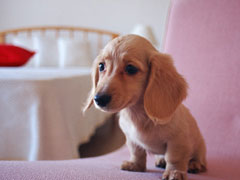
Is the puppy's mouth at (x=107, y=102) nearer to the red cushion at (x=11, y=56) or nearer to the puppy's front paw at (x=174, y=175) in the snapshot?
the puppy's front paw at (x=174, y=175)

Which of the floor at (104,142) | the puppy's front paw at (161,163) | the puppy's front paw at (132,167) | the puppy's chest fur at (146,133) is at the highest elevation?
the puppy's chest fur at (146,133)

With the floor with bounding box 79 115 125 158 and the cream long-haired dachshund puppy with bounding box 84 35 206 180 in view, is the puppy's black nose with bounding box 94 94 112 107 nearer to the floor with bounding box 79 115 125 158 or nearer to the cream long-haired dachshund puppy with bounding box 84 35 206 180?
the cream long-haired dachshund puppy with bounding box 84 35 206 180

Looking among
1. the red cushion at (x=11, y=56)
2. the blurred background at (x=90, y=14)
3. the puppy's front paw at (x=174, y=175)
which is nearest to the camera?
the puppy's front paw at (x=174, y=175)

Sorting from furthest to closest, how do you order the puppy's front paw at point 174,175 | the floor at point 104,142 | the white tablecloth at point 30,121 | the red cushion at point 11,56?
1. the red cushion at point 11,56
2. the floor at point 104,142
3. the white tablecloth at point 30,121
4. the puppy's front paw at point 174,175

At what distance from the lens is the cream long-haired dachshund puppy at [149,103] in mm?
614

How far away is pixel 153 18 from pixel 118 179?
2.88m

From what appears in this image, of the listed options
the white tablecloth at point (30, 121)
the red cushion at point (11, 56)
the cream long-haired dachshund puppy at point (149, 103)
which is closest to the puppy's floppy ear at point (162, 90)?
the cream long-haired dachshund puppy at point (149, 103)

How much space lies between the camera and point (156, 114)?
61cm

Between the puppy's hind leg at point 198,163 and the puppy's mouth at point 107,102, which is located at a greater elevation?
the puppy's mouth at point 107,102

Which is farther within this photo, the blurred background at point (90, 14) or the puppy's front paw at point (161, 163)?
the blurred background at point (90, 14)

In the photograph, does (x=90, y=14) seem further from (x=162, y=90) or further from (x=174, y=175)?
(x=174, y=175)

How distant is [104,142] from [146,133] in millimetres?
1620

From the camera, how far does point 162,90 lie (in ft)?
2.14

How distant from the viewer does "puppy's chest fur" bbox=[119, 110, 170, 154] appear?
0.63 meters
